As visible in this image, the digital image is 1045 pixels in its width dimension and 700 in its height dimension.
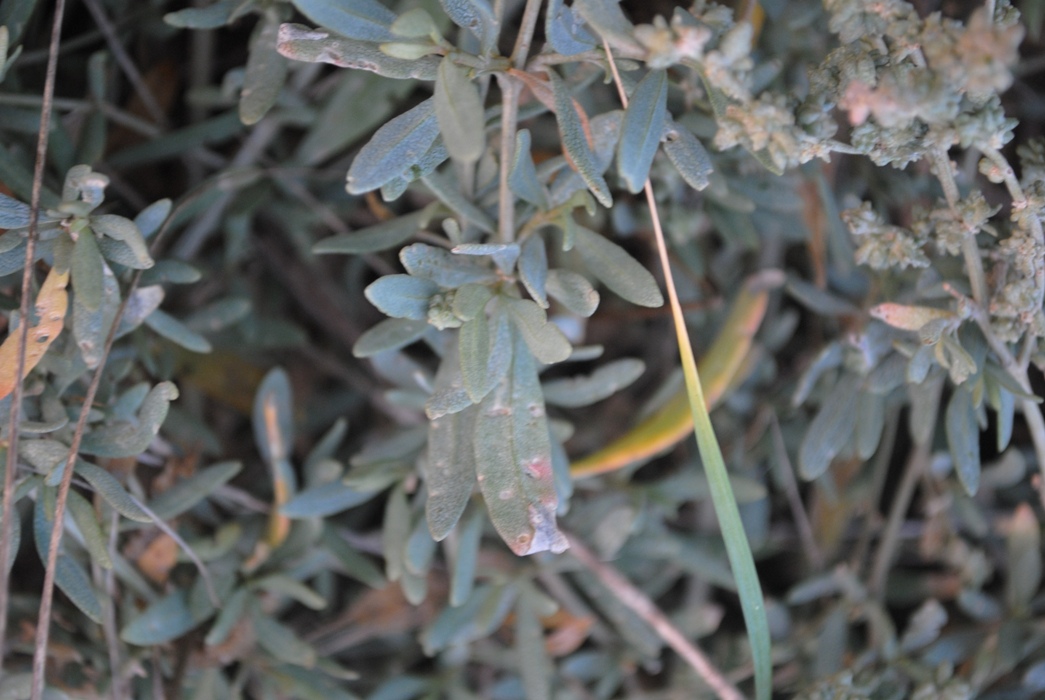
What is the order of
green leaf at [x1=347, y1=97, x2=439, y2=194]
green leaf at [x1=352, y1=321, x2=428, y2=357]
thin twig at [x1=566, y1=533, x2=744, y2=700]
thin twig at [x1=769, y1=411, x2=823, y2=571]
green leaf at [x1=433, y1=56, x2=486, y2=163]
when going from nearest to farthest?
green leaf at [x1=433, y1=56, x2=486, y2=163], green leaf at [x1=347, y1=97, x2=439, y2=194], green leaf at [x1=352, y1=321, x2=428, y2=357], thin twig at [x1=566, y1=533, x2=744, y2=700], thin twig at [x1=769, y1=411, x2=823, y2=571]

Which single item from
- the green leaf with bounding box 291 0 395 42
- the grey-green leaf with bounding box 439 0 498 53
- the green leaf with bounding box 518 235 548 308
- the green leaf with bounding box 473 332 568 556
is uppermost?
the grey-green leaf with bounding box 439 0 498 53

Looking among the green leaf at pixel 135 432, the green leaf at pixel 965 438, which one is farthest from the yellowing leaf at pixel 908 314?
the green leaf at pixel 135 432

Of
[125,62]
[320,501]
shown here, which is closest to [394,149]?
[320,501]

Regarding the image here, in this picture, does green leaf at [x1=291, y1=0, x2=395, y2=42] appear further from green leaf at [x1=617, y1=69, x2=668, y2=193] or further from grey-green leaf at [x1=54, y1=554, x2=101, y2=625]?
grey-green leaf at [x1=54, y1=554, x2=101, y2=625]

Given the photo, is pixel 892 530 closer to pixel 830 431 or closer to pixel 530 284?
pixel 830 431

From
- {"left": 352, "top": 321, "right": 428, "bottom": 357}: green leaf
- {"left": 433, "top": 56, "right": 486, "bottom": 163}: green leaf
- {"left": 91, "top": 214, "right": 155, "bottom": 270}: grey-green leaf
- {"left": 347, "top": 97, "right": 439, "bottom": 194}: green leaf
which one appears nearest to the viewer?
{"left": 433, "top": 56, "right": 486, "bottom": 163}: green leaf

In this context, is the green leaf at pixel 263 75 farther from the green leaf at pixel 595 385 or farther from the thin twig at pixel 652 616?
the thin twig at pixel 652 616

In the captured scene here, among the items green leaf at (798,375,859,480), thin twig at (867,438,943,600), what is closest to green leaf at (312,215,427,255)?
green leaf at (798,375,859,480)
